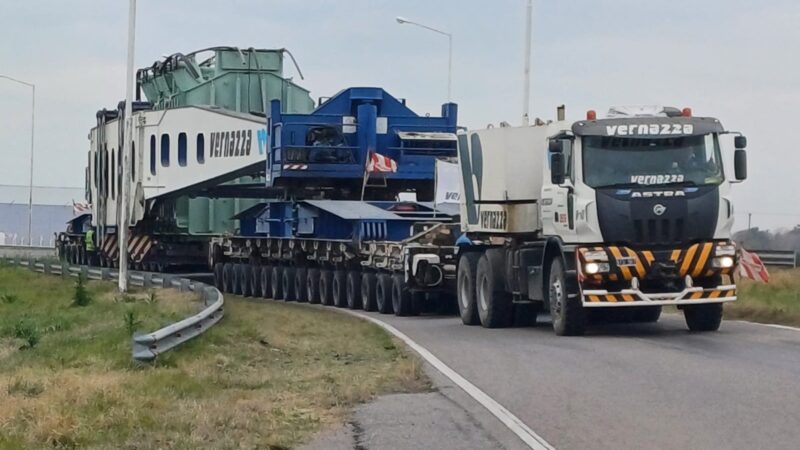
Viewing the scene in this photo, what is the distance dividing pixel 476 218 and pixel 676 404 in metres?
11.6

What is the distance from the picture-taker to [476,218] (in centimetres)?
2425

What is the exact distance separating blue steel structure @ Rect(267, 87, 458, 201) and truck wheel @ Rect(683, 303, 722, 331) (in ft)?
42.6

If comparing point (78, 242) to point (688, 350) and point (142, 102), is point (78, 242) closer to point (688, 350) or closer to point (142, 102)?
point (142, 102)

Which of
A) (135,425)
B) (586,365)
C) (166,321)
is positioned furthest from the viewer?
(166,321)

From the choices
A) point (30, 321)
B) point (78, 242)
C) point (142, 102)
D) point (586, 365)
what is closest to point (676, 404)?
point (586, 365)

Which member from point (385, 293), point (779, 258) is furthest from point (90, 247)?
point (385, 293)

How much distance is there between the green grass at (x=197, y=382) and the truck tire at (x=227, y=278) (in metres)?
12.7

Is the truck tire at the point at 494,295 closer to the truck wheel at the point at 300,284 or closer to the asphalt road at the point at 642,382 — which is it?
the asphalt road at the point at 642,382

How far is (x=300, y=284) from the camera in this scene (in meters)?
34.3

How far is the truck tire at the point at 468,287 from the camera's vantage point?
24562 millimetres

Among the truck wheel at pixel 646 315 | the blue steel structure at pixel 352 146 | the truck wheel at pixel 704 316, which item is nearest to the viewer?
the truck wheel at pixel 704 316

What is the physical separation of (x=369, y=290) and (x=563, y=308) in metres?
10.5

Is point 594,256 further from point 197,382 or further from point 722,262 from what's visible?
point 197,382

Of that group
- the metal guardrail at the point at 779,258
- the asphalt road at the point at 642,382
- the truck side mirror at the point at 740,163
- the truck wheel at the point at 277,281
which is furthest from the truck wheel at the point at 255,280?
the truck side mirror at the point at 740,163
